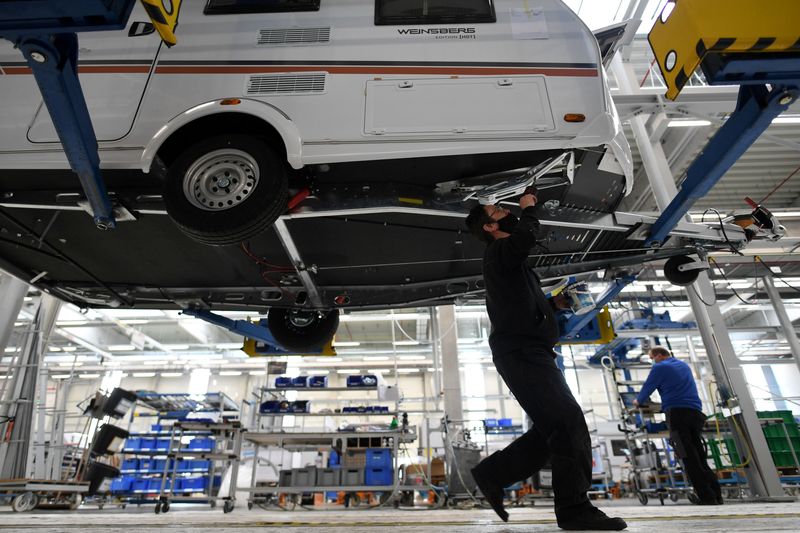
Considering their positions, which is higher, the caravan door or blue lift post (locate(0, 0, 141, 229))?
the caravan door

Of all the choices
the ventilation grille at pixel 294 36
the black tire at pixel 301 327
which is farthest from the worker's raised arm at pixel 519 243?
the black tire at pixel 301 327

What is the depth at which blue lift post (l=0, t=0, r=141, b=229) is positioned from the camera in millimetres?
1702

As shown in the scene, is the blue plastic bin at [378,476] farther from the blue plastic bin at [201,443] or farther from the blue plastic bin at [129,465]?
the blue plastic bin at [129,465]

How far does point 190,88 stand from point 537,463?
2802mm

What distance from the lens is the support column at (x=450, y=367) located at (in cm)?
926

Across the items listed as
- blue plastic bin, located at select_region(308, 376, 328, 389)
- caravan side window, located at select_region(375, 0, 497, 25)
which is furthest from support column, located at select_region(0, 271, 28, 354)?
caravan side window, located at select_region(375, 0, 497, 25)

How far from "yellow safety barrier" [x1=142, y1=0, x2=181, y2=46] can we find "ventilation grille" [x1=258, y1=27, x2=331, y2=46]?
2.59ft

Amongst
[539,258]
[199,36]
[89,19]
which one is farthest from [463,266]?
[89,19]

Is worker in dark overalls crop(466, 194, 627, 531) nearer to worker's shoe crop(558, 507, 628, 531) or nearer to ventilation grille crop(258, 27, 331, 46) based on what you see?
worker's shoe crop(558, 507, 628, 531)

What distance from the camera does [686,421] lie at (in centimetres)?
519

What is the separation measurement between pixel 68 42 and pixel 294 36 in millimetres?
1222

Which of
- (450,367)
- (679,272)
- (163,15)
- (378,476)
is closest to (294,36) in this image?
(163,15)

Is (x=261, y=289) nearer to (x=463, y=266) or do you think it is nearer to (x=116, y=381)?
(x=463, y=266)

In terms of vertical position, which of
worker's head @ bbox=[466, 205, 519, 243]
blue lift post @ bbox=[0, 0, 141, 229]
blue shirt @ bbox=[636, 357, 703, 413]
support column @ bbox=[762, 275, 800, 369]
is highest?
support column @ bbox=[762, 275, 800, 369]
